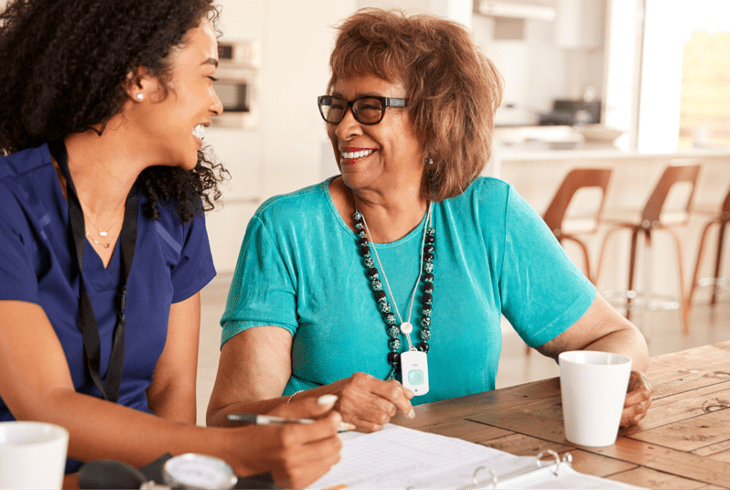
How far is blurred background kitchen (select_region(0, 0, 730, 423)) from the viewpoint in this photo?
4840mm

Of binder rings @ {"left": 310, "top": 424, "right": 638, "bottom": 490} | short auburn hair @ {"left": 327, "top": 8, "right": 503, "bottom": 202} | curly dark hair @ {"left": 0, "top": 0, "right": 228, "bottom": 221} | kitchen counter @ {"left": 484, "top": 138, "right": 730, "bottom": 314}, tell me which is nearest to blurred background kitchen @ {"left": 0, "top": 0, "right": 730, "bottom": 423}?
kitchen counter @ {"left": 484, "top": 138, "right": 730, "bottom": 314}

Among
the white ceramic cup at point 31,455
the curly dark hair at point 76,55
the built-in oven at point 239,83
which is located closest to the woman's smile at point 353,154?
the curly dark hair at point 76,55

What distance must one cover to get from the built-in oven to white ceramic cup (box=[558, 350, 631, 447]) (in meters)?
4.90

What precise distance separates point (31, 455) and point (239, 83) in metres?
5.32

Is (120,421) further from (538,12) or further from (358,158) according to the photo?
(538,12)

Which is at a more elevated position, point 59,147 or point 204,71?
point 204,71

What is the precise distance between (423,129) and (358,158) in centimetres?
15

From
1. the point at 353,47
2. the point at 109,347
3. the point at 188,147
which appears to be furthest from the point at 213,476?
the point at 353,47

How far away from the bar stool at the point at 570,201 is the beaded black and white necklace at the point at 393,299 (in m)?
2.59

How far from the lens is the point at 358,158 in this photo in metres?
1.69

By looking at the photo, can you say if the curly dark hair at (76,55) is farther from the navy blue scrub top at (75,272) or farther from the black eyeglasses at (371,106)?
the black eyeglasses at (371,106)

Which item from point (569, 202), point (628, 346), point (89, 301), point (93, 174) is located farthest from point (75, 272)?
point (569, 202)

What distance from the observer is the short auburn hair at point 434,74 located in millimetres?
1685

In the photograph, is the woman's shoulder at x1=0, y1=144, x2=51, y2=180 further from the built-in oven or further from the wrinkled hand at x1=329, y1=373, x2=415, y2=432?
the built-in oven
